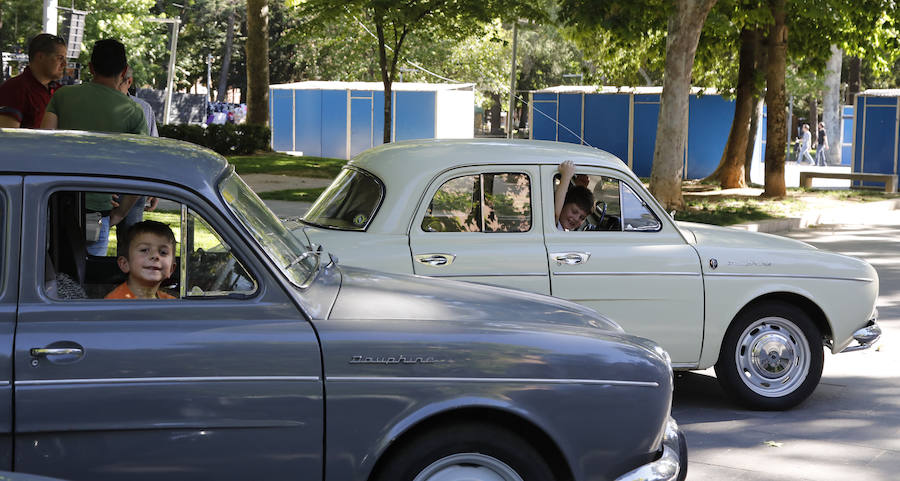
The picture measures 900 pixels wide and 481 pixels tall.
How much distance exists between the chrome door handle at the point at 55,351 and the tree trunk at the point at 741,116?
946 inches

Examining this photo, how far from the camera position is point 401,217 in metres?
6.93

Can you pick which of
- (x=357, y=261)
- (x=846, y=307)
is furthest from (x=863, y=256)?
(x=357, y=261)

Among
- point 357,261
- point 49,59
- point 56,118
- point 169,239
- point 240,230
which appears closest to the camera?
point 240,230

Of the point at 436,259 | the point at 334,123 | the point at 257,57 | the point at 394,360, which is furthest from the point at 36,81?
the point at 334,123

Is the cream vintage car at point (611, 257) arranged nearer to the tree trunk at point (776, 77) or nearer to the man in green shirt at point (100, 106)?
the man in green shirt at point (100, 106)

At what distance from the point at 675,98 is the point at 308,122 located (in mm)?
24378

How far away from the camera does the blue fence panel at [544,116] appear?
34781mm

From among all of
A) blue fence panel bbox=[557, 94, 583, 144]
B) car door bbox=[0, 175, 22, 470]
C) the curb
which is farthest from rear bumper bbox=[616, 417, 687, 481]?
blue fence panel bbox=[557, 94, 583, 144]

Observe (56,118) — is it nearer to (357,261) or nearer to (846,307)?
(357,261)

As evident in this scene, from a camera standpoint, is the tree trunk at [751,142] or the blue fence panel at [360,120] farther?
the blue fence panel at [360,120]

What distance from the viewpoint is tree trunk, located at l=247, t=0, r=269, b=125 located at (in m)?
31.4

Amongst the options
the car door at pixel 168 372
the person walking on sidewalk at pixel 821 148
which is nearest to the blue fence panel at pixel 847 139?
the person walking on sidewalk at pixel 821 148

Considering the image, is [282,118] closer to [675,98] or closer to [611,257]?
[675,98]

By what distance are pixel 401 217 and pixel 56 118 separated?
2.34 meters
